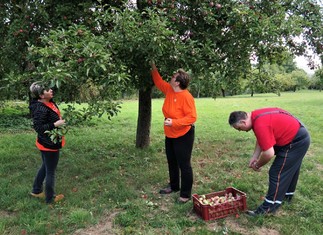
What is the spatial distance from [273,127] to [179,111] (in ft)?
4.20

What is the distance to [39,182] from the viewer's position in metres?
4.89

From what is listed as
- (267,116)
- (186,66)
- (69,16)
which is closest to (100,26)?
(69,16)

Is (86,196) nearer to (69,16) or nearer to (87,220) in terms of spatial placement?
(87,220)

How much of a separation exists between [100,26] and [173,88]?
1585mm

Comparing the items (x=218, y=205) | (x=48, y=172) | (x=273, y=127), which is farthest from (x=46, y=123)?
(x=273, y=127)

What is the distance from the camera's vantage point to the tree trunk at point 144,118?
740 centimetres

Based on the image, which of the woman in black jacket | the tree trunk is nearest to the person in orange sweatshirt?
the woman in black jacket

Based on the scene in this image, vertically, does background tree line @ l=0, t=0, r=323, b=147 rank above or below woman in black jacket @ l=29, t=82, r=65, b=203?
above

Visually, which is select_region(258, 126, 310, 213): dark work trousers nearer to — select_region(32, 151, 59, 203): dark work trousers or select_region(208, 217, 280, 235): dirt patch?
select_region(208, 217, 280, 235): dirt patch

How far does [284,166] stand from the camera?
4.11 metres

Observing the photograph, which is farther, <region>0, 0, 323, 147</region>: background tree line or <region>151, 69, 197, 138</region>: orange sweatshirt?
<region>151, 69, 197, 138</region>: orange sweatshirt

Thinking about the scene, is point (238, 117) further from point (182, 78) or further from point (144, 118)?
point (144, 118)

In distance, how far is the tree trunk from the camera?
7.40m

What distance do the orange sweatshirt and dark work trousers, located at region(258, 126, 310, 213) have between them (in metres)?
A: 1.22
